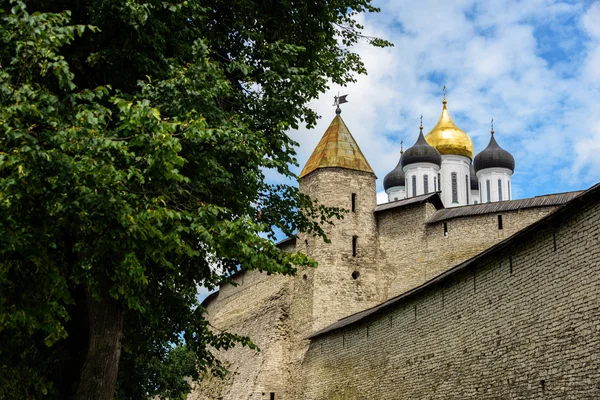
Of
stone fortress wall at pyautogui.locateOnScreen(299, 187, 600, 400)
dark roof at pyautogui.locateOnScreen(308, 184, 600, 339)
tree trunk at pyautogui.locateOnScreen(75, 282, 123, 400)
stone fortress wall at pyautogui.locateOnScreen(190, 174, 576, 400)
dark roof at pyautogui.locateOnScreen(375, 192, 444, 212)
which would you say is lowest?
tree trunk at pyautogui.locateOnScreen(75, 282, 123, 400)

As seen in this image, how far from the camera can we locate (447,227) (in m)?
25.7

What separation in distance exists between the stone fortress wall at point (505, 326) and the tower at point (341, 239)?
5458 millimetres

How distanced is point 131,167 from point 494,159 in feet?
143

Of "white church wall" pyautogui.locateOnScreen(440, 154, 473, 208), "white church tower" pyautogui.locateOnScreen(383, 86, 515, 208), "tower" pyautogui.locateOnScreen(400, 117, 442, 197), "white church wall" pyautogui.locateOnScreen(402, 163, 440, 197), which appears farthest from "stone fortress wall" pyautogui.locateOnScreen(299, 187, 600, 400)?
"white church wall" pyautogui.locateOnScreen(440, 154, 473, 208)

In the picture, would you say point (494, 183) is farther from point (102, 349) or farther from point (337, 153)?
point (102, 349)

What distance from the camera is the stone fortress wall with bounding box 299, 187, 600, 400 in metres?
11.2

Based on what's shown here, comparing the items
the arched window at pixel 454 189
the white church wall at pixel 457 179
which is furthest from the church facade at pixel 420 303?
the arched window at pixel 454 189

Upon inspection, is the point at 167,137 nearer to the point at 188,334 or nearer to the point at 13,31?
the point at 13,31

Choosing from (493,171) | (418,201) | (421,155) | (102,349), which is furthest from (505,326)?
(493,171)

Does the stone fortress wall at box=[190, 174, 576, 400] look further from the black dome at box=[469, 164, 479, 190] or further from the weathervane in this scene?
the black dome at box=[469, 164, 479, 190]

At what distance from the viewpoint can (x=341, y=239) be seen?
1030 inches

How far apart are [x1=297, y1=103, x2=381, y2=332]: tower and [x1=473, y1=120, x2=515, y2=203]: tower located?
22400 millimetres

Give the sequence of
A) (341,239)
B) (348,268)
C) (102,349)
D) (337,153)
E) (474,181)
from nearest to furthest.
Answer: (102,349)
(348,268)
(341,239)
(337,153)
(474,181)

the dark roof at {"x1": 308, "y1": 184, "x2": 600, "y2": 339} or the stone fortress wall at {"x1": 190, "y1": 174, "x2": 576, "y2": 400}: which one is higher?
the stone fortress wall at {"x1": 190, "y1": 174, "x2": 576, "y2": 400}
